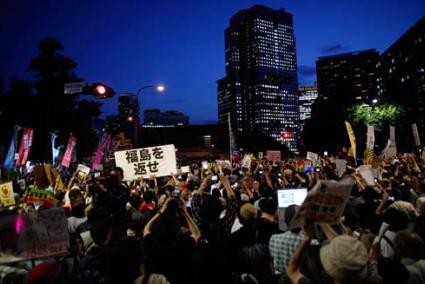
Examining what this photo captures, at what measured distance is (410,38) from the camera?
9738cm

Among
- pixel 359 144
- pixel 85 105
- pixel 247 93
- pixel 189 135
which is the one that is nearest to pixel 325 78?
pixel 247 93

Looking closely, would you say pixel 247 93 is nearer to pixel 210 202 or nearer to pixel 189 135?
pixel 189 135

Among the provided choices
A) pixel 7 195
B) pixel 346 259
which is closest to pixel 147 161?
pixel 7 195

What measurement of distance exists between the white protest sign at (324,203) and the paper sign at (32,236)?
2.51 meters

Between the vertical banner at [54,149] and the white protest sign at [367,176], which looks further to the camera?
the vertical banner at [54,149]

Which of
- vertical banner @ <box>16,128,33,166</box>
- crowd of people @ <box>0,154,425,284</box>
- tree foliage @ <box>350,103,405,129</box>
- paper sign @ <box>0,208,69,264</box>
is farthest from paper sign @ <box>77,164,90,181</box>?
tree foliage @ <box>350,103,405,129</box>

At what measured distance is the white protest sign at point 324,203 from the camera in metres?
3.35

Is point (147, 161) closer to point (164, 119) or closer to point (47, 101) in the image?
point (47, 101)

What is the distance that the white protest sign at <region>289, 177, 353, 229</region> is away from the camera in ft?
11.0

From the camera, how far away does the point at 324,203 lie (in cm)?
344

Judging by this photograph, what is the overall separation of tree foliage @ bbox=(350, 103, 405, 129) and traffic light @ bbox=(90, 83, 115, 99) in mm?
36723

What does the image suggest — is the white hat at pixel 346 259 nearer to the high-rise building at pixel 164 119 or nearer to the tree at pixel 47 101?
the tree at pixel 47 101

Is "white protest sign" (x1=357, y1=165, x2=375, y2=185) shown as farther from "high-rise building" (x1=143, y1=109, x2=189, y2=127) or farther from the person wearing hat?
"high-rise building" (x1=143, y1=109, x2=189, y2=127)

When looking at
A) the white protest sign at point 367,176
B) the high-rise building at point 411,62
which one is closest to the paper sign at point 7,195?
the white protest sign at point 367,176
